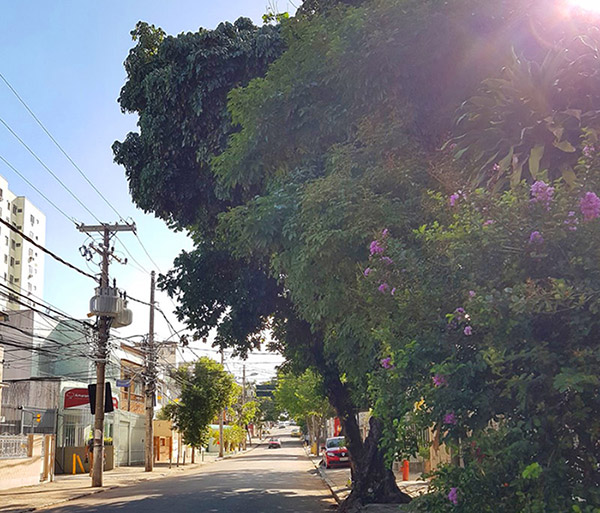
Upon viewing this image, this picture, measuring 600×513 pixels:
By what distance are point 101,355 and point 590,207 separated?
25.1m

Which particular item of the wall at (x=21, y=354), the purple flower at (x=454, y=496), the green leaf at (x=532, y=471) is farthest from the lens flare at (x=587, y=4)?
the wall at (x=21, y=354)

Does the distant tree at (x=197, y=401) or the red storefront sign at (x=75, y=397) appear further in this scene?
the distant tree at (x=197, y=401)

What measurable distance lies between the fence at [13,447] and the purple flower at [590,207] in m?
24.9

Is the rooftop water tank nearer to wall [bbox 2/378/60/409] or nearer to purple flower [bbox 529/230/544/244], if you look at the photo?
wall [bbox 2/378/60/409]

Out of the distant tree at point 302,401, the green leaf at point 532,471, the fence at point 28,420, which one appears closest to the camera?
the green leaf at point 532,471

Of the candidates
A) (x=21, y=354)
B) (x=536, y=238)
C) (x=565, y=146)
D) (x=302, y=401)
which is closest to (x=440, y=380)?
(x=536, y=238)

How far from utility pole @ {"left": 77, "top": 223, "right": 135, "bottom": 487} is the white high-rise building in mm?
70247

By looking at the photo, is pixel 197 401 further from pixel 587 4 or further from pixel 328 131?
pixel 587 4

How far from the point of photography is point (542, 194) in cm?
549

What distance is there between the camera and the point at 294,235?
10.4m

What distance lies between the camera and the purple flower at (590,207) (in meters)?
5.20

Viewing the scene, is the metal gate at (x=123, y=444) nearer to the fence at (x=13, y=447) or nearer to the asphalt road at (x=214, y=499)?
the fence at (x=13, y=447)

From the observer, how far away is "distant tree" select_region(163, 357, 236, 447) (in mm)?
46625

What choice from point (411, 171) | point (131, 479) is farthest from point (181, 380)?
point (411, 171)
